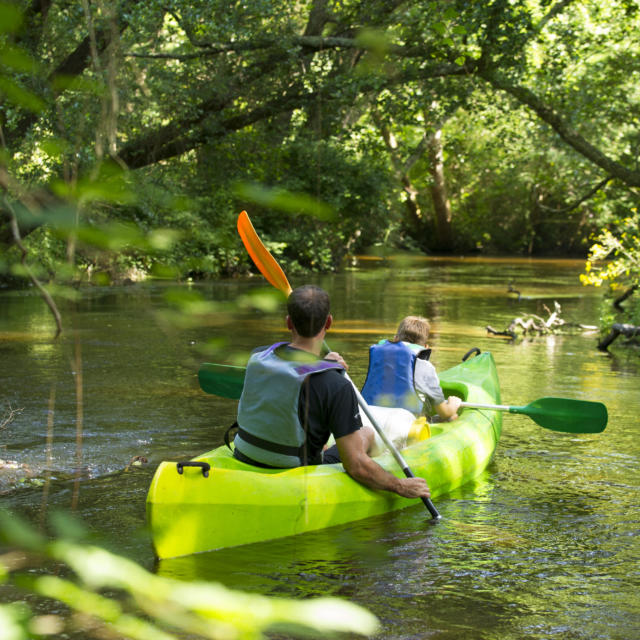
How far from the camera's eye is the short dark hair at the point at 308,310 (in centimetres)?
354

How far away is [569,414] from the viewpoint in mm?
5379

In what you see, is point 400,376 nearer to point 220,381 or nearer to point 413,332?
point 413,332

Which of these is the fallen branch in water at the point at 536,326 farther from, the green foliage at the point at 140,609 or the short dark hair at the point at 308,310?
the green foliage at the point at 140,609

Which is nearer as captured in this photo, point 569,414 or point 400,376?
point 400,376

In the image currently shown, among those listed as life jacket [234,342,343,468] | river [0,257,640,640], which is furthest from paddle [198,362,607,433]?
life jacket [234,342,343,468]

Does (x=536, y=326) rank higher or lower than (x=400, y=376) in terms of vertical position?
lower

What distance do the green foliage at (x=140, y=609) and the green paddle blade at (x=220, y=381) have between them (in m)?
1.89

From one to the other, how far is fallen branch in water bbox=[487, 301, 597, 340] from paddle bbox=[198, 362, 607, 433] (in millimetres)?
6385

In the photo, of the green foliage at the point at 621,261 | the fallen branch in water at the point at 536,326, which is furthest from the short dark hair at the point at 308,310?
the fallen branch in water at the point at 536,326

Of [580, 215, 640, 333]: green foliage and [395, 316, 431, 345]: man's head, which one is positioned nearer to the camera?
[395, 316, 431, 345]: man's head

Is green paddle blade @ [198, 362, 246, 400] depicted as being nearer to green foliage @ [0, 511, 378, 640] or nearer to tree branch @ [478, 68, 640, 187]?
green foliage @ [0, 511, 378, 640]

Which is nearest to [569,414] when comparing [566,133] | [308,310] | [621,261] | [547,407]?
[547,407]

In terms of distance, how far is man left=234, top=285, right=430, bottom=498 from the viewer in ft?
11.9

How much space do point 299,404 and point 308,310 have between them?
475 mm
